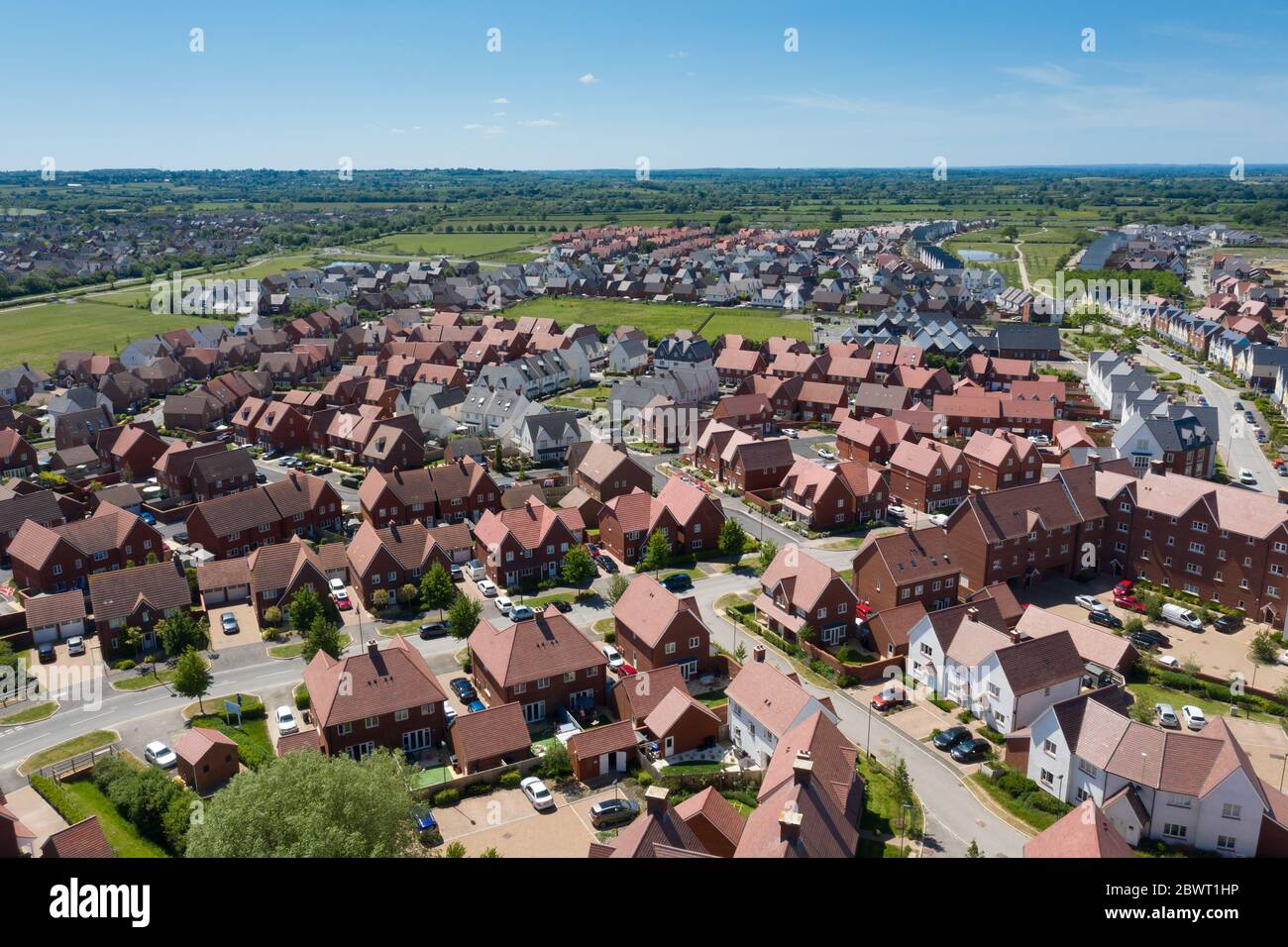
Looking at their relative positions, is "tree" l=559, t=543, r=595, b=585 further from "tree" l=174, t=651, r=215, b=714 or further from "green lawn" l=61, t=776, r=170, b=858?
"green lawn" l=61, t=776, r=170, b=858

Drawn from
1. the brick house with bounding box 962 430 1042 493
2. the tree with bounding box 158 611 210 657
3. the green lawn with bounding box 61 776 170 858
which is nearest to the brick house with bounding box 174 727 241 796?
the green lawn with bounding box 61 776 170 858

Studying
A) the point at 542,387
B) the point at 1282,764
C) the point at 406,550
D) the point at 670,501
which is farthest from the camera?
the point at 542,387

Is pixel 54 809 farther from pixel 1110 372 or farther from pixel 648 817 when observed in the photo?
pixel 1110 372

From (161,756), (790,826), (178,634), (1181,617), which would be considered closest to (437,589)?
(178,634)

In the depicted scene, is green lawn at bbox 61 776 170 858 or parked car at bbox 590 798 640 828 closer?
green lawn at bbox 61 776 170 858
